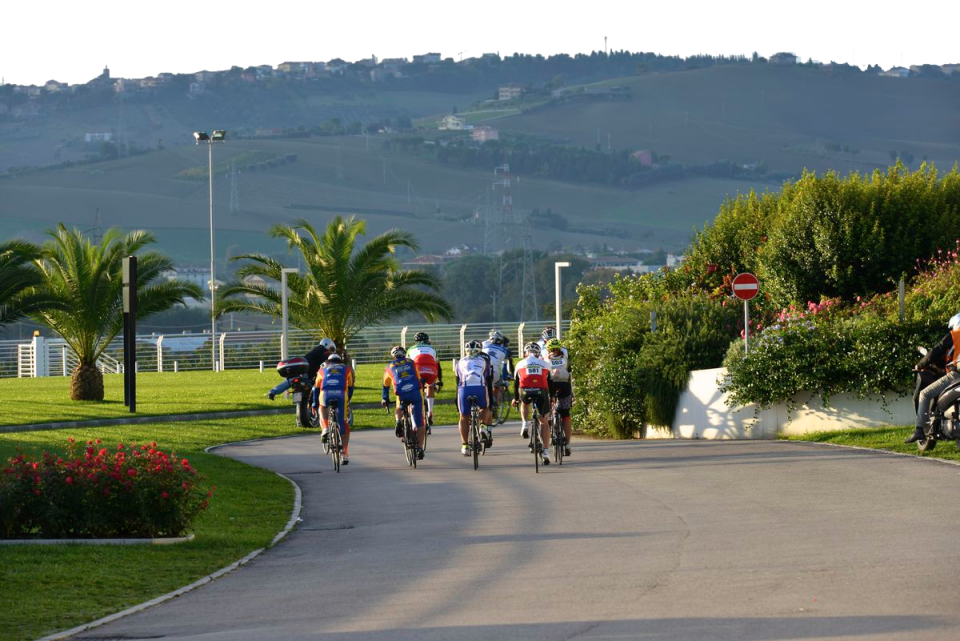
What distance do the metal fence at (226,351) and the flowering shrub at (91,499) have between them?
148ft

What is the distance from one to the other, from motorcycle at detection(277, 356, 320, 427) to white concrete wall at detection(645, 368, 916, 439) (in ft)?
21.5

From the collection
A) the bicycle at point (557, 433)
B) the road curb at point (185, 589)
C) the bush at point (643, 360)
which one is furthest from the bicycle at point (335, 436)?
the bush at point (643, 360)

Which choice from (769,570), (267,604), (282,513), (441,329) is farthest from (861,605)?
(441,329)

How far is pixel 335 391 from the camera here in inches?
845

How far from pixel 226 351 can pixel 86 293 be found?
23863mm

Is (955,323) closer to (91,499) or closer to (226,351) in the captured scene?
(91,499)

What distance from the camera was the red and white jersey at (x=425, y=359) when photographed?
2461cm

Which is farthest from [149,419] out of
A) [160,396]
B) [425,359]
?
[425,359]

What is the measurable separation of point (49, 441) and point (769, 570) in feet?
58.1

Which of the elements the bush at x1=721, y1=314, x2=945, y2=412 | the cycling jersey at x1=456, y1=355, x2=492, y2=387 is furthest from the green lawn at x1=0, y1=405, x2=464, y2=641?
the bush at x1=721, y1=314, x2=945, y2=412

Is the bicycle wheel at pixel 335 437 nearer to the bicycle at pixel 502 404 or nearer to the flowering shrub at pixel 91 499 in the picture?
the flowering shrub at pixel 91 499

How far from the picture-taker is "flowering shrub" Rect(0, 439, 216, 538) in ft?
45.8

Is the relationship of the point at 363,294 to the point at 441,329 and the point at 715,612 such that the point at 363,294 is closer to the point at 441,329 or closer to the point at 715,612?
the point at 441,329

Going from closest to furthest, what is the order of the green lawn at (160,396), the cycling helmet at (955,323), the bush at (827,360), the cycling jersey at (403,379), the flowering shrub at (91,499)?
1. the flowering shrub at (91,499)
2. the cycling helmet at (955,323)
3. the cycling jersey at (403,379)
4. the bush at (827,360)
5. the green lawn at (160,396)
